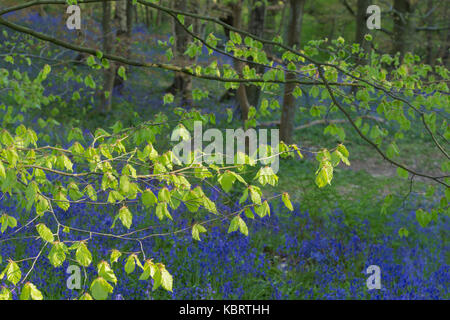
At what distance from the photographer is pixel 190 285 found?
419 cm

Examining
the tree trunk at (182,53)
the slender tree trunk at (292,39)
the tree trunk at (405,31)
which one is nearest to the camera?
the slender tree trunk at (292,39)

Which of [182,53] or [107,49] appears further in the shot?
[107,49]

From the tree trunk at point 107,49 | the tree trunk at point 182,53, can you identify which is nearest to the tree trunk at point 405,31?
the tree trunk at point 182,53

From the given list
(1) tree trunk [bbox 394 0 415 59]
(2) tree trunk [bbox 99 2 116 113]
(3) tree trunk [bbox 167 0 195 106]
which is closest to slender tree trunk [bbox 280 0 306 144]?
(3) tree trunk [bbox 167 0 195 106]

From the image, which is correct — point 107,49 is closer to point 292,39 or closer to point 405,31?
point 292,39

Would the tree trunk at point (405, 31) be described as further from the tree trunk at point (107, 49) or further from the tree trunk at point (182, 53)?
the tree trunk at point (107, 49)

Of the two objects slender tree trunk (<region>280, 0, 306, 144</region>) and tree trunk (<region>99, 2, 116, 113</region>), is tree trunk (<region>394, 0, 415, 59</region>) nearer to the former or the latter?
slender tree trunk (<region>280, 0, 306, 144</region>)

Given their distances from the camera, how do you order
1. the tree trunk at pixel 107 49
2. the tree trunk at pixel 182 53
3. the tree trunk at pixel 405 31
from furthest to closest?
the tree trunk at pixel 405 31 < the tree trunk at pixel 107 49 < the tree trunk at pixel 182 53

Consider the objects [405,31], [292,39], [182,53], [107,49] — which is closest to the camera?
[292,39]

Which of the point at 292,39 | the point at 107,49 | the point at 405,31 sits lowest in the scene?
the point at 107,49

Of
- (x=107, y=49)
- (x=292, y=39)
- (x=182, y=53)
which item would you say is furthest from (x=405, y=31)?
(x=107, y=49)

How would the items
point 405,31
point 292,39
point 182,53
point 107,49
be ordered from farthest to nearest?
point 405,31 → point 107,49 → point 182,53 → point 292,39
